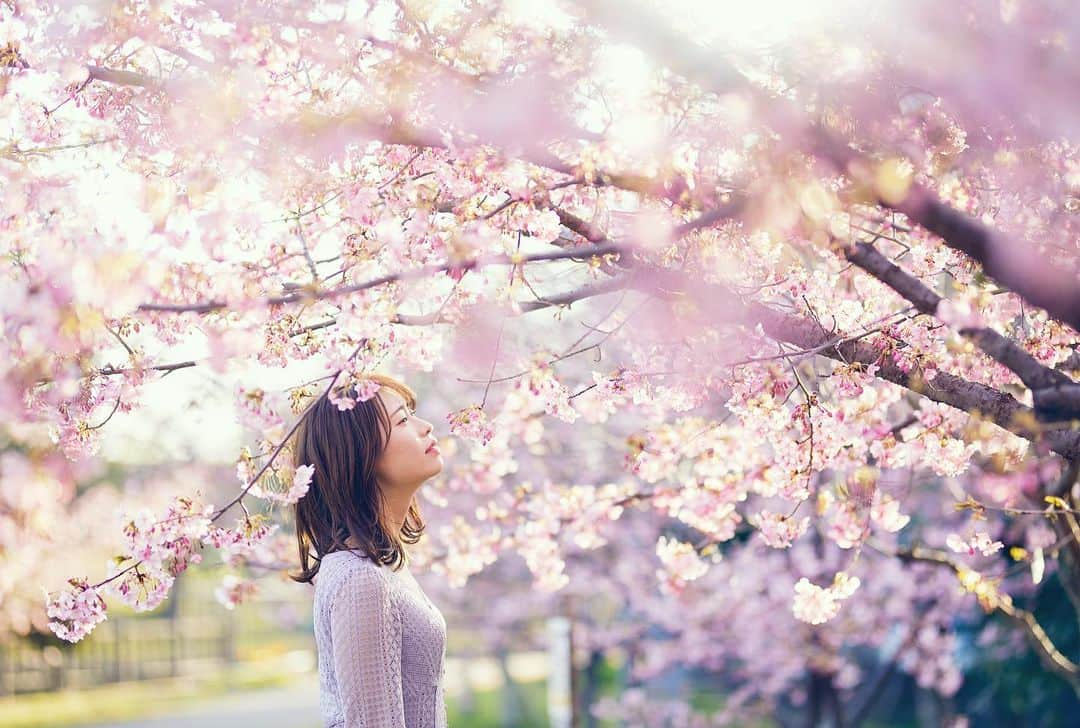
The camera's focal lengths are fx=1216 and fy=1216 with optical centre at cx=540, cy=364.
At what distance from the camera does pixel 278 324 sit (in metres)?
3.26

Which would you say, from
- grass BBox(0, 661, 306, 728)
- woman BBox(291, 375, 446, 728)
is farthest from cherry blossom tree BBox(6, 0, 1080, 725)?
grass BBox(0, 661, 306, 728)

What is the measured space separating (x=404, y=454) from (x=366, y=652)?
58cm

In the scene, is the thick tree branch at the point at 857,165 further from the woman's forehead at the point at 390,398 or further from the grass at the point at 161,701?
the grass at the point at 161,701

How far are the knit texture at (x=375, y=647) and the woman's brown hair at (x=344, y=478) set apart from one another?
10 cm

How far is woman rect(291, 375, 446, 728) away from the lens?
9.55 ft

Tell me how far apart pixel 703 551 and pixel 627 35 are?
9.13ft

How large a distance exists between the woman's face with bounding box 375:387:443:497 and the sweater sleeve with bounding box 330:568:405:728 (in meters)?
0.34

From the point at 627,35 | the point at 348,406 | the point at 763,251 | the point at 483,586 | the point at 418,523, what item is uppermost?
the point at 627,35

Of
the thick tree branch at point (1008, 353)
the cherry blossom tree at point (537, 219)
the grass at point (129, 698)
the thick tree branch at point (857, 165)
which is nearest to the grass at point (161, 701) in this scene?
the grass at point (129, 698)

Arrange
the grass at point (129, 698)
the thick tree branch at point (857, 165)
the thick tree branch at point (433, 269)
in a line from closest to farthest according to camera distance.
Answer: the thick tree branch at point (857, 165) → the thick tree branch at point (433, 269) → the grass at point (129, 698)

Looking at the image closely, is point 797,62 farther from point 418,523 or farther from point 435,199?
point 418,523

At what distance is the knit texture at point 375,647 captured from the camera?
2.89m

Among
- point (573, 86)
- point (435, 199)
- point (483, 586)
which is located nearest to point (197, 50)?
point (435, 199)

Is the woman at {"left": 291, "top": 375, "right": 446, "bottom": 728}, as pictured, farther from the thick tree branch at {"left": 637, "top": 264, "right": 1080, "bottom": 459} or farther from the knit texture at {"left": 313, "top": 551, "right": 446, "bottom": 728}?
the thick tree branch at {"left": 637, "top": 264, "right": 1080, "bottom": 459}
